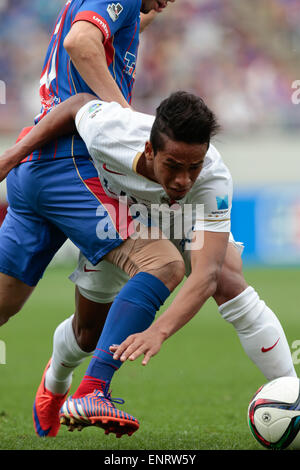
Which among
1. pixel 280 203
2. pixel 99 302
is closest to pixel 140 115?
pixel 99 302

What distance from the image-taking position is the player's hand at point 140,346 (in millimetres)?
2746

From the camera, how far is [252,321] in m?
3.49

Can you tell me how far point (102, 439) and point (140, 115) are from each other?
5.34 ft

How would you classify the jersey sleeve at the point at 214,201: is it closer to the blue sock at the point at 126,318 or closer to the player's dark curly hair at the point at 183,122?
the player's dark curly hair at the point at 183,122

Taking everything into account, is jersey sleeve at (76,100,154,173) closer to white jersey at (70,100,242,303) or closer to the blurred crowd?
white jersey at (70,100,242,303)

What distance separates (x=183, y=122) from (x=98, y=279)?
3.77 ft

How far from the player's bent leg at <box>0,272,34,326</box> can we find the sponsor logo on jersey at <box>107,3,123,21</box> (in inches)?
54.2

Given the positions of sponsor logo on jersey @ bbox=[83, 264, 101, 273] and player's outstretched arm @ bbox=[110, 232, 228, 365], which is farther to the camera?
sponsor logo on jersey @ bbox=[83, 264, 101, 273]

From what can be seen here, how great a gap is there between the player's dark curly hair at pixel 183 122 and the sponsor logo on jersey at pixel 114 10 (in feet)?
2.35

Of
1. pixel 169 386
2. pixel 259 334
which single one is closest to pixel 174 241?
pixel 259 334

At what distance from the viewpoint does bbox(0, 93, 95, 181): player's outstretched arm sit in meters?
3.35

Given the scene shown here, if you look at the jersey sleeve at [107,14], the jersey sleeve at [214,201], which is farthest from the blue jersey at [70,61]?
the jersey sleeve at [214,201]

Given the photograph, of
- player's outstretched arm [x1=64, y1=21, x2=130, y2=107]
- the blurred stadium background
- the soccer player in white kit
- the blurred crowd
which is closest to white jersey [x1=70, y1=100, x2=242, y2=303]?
the soccer player in white kit

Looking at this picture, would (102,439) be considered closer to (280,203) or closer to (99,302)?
(99,302)
